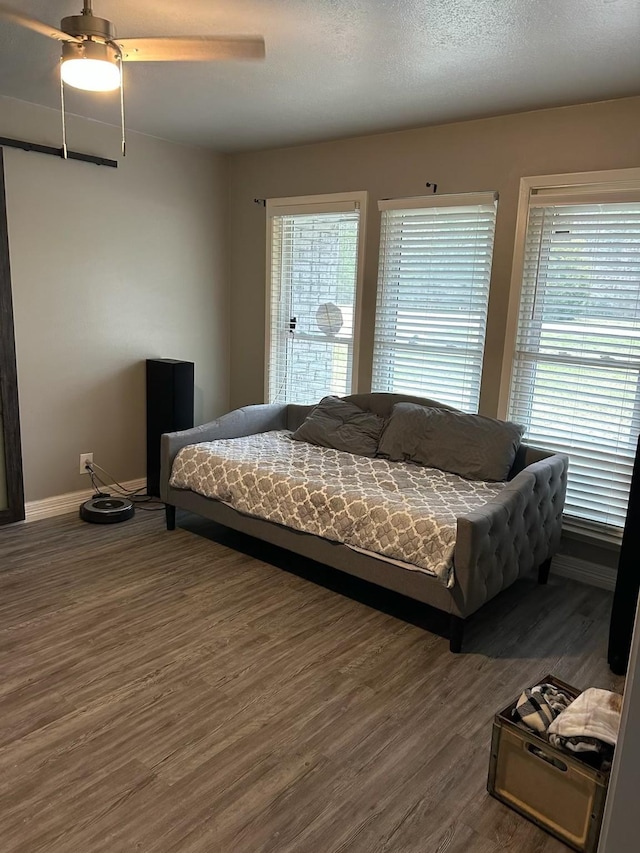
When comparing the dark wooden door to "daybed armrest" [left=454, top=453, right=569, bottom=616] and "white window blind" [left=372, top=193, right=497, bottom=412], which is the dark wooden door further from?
"daybed armrest" [left=454, top=453, right=569, bottom=616]

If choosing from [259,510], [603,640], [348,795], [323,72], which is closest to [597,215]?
[323,72]

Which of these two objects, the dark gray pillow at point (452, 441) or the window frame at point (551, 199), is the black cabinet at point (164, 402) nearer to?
the dark gray pillow at point (452, 441)

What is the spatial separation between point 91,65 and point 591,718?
8.72 ft

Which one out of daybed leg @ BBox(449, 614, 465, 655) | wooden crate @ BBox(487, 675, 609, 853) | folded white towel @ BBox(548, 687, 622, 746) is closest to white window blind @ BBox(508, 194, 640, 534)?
daybed leg @ BBox(449, 614, 465, 655)

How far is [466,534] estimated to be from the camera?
2.67m

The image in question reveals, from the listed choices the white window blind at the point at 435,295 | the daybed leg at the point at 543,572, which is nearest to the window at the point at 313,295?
the white window blind at the point at 435,295

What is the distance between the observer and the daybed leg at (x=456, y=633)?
2.80m

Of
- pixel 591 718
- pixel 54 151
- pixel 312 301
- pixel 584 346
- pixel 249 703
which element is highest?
pixel 54 151

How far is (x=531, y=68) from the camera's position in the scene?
113 inches

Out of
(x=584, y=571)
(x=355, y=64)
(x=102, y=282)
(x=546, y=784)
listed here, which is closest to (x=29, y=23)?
(x=355, y=64)

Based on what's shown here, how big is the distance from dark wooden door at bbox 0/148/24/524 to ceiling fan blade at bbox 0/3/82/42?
1.42 meters

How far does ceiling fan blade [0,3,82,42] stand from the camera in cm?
229

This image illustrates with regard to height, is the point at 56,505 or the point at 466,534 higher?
the point at 466,534

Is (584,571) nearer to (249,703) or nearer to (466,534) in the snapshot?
(466,534)
